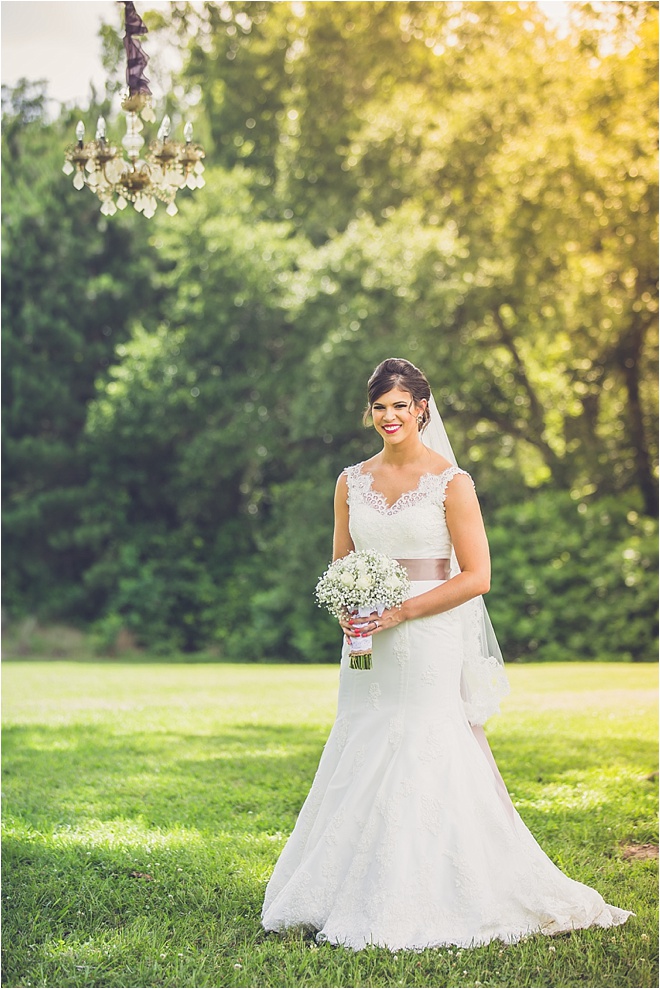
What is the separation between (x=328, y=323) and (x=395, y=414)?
1513cm

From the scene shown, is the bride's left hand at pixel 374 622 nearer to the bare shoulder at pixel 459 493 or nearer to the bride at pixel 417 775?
the bride at pixel 417 775

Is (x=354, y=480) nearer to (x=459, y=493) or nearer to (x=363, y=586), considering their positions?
(x=459, y=493)

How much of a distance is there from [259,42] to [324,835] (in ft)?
74.0

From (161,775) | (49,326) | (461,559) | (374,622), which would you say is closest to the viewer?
(374,622)

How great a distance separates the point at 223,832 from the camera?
239 inches

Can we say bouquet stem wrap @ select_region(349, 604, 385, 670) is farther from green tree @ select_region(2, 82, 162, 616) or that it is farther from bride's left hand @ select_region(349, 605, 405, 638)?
green tree @ select_region(2, 82, 162, 616)

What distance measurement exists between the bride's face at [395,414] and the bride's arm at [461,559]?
32cm

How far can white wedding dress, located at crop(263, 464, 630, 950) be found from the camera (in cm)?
431

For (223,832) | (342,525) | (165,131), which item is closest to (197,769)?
(223,832)

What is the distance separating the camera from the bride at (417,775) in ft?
14.2

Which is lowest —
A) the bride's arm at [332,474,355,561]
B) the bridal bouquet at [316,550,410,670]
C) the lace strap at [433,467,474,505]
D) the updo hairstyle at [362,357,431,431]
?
the bridal bouquet at [316,550,410,670]

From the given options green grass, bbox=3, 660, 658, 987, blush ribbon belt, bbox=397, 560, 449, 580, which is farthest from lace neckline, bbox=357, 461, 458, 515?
green grass, bbox=3, 660, 658, 987

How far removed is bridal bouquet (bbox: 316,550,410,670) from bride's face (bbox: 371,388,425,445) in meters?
0.55

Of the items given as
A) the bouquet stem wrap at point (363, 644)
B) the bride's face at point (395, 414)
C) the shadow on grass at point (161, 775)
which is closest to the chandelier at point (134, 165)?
the bride's face at point (395, 414)
